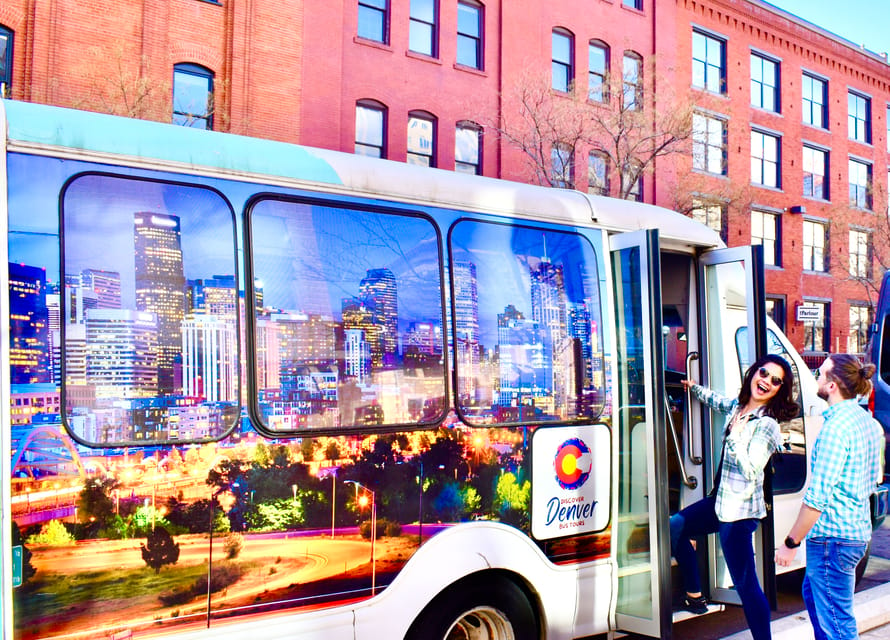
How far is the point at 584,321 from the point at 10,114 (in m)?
3.11

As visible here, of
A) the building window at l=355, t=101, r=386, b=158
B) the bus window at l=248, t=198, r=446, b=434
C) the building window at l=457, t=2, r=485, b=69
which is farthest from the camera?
the building window at l=457, t=2, r=485, b=69

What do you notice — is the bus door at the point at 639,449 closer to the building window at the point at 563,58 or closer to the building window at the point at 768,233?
the building window at the point at 563,58

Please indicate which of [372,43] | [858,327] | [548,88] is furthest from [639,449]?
[858,327]

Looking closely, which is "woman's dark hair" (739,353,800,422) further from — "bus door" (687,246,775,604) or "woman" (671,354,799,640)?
"bus door" (687,246,775,604)

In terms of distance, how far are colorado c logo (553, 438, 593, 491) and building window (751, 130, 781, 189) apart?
26.7 metres

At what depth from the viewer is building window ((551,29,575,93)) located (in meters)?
23.6

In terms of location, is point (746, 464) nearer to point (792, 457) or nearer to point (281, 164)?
point (792, 457)

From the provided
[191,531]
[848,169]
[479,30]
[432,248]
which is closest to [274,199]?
[432,248]

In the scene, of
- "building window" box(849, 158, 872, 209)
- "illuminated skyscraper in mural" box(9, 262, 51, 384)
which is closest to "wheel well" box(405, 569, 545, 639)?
"illuminated skyscraper in mural" box(9, 262, 51, 384)

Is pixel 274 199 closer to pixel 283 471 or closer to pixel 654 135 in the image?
pixel 283 471

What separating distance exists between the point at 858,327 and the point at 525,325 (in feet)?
107

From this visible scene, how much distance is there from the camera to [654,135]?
20484 mm

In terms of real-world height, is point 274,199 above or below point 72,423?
above

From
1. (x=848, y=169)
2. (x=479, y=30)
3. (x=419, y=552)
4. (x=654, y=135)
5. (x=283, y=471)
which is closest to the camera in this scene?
(x=283, y=471)
